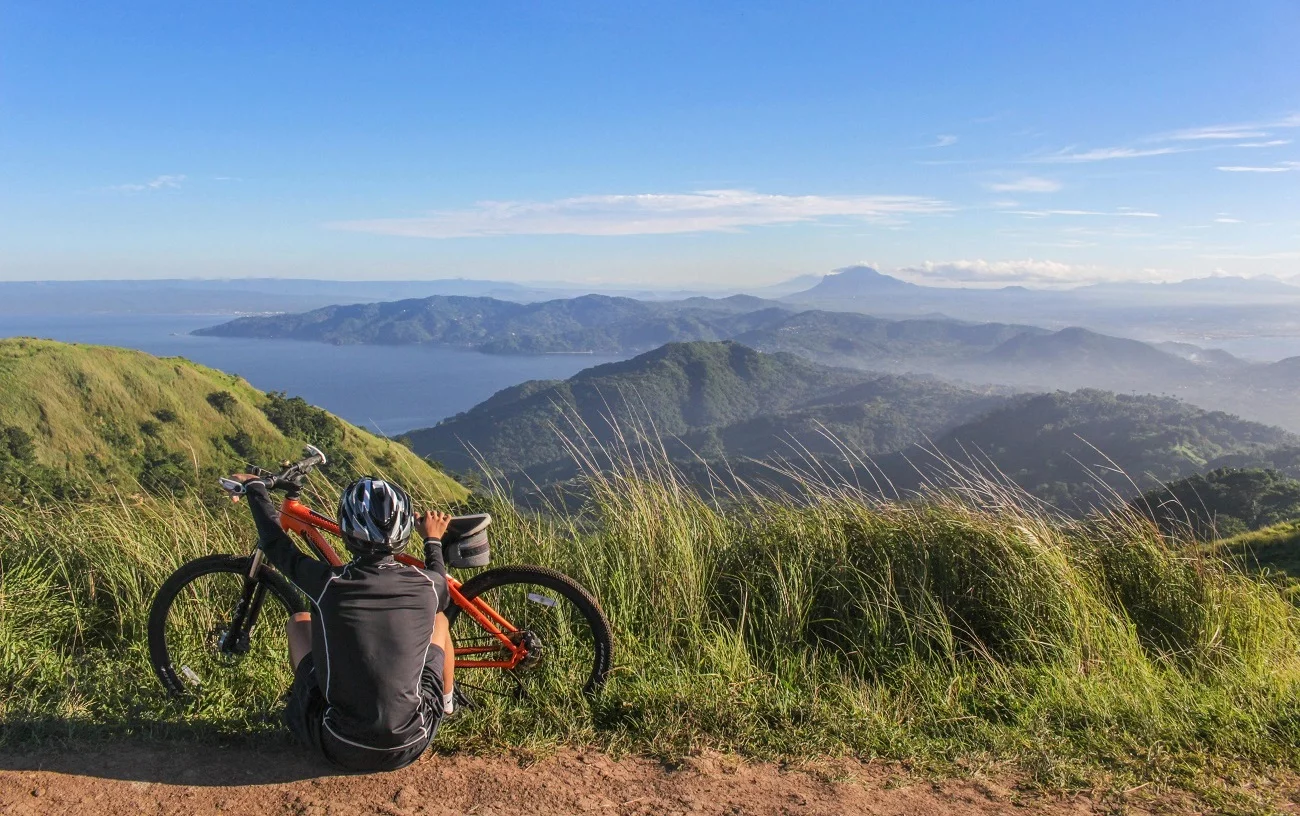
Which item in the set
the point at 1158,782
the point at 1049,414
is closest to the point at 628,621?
the point at 1158,782

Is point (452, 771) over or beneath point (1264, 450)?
over

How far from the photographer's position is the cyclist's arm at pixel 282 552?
9.37 ft

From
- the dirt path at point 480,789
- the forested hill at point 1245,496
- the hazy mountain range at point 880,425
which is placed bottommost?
the hazy mountain range at point 880,425

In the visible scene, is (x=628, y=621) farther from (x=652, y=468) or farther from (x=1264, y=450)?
(x=1264, y=450)

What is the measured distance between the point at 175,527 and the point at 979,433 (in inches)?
3767

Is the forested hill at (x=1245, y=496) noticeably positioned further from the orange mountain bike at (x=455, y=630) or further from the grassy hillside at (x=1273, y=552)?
the orange mountain bike at (x=455, y=630)

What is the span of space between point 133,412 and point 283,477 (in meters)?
61.0

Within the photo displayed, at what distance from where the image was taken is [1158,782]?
2.88 meters

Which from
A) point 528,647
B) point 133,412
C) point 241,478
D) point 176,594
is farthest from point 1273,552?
point 133,412

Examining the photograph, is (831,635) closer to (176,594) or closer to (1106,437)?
(176,594)

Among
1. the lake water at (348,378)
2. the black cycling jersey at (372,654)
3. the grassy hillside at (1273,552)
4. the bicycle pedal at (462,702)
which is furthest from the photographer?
the lake water at (348,378)

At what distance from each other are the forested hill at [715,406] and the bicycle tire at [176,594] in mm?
55437

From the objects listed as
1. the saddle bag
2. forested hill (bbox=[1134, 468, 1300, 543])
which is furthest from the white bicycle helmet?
forested hill (bbox=[1134, 468, 1300, 543])

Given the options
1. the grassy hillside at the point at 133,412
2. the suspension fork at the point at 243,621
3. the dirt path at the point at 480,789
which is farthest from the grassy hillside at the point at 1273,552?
the grassy hillside at the point at 133,412
